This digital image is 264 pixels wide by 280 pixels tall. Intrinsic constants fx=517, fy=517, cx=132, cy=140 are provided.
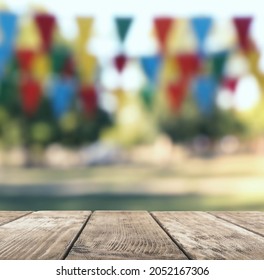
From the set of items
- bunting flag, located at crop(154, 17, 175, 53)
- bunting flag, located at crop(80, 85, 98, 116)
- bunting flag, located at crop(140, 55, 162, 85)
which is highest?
bunting flag, located at crop(154, 17, 175, 53)

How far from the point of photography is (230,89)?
3.66 metres

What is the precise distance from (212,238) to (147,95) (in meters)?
3.07

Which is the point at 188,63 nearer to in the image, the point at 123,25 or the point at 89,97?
the point at 123,25

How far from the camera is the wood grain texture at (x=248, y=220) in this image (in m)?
1.18

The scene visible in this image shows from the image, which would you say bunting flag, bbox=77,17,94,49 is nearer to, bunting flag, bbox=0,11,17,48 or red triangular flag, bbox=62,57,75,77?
red triangular flag, bbox=62,57,75,77

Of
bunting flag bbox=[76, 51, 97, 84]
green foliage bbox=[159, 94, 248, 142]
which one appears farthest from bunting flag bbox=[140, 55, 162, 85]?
green foliage bbox=[159, 94, 248, 142]

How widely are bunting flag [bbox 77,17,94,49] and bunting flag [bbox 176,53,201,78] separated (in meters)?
0.66

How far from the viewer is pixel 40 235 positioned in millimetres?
1032

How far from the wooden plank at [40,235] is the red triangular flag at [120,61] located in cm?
223

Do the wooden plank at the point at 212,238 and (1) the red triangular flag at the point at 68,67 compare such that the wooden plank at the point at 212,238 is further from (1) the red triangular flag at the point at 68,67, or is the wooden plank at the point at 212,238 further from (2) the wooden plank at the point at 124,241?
(1) the red triangular flag at the point at 68,67

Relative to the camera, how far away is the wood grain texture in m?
1.18

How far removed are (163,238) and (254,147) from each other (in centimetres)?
1144

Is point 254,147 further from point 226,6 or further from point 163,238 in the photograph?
point 163,238
